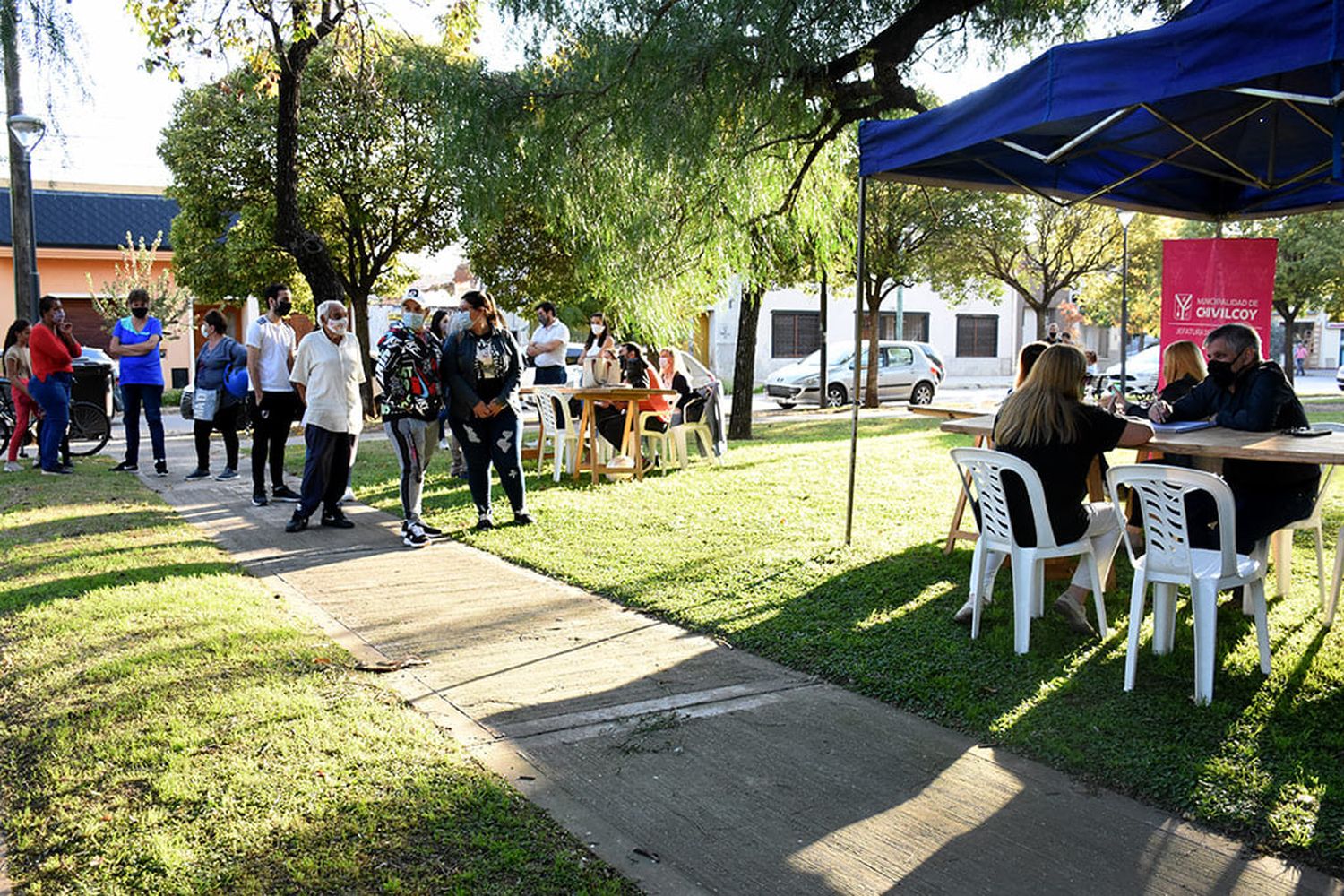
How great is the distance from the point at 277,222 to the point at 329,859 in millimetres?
12933

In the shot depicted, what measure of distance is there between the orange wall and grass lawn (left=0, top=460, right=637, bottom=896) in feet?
97.1

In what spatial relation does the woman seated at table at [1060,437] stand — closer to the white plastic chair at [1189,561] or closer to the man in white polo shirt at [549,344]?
the white plastic chair at [1189,561]

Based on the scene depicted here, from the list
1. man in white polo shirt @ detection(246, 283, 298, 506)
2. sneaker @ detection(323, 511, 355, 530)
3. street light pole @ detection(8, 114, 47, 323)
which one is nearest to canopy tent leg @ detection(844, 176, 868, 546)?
sneaker @ detection(323, 511, 355, 530)

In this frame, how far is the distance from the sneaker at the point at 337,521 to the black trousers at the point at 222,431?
9.20 feet

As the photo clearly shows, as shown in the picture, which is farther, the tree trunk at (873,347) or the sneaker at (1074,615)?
the tree trunk at (873,347)

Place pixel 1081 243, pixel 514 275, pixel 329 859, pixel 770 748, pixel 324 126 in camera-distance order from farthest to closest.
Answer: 1. pixel 1081 243
2. pixel 514 275
3. pixel 324 126
4. pixel 770 748
5. pixel 329 859

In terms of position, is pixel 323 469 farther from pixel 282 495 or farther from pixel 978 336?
pixel 978 336

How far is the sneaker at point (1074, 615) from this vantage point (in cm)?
534

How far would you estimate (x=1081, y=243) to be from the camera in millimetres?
27359

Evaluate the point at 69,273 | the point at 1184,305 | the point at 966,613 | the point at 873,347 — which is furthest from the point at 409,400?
the point at 69,273

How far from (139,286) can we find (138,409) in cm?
2252

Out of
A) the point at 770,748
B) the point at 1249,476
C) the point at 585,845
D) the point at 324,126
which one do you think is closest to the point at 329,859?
the point at 585,845

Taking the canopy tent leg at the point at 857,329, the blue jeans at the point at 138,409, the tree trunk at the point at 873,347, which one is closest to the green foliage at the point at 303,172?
the blue jeans at the point at 138,409

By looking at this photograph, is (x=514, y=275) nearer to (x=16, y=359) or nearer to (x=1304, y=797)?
(x=16, y=359)
